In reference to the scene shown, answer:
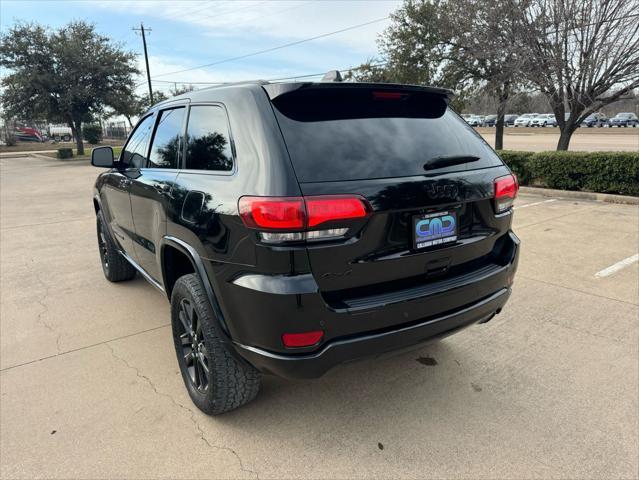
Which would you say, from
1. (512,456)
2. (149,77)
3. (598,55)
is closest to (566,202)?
(598,55)

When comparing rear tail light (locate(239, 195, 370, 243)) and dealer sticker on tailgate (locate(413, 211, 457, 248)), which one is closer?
rear tail light (locate(239, 195, 370, 243))

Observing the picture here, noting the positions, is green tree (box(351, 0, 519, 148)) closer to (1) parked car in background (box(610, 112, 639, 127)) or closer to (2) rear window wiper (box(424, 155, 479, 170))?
(2) rear window wiper (box(424, 155, 479, 170))

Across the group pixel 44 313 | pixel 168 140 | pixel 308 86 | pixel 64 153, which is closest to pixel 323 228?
pixel 308 86

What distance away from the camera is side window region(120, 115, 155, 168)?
3471 millimetres

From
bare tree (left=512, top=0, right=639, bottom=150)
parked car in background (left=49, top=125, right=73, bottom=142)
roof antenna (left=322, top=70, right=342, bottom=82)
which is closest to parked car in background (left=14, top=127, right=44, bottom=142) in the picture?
parked car in background (left=49, top=125, right=73, bottom=142)

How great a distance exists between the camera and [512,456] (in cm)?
222

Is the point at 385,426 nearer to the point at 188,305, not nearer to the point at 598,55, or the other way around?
the point at 188,305

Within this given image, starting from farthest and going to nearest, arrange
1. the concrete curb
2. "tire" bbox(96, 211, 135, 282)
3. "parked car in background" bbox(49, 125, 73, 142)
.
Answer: "parked car in background" bbox(49, 125, 73, 142) < the concrete curb < "tire" bbox(96, 211, 135, 282)

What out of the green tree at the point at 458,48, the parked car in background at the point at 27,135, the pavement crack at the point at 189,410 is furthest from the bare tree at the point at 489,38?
the parked car in background at the point at 27,135

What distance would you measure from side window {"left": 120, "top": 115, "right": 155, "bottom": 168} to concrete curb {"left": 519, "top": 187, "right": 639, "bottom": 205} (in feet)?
27.1

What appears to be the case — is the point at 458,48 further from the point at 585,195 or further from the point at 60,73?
the point at 60,73

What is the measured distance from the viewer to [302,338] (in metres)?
1.96

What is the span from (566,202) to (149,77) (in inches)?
1289

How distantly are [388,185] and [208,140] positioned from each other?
1079mm
